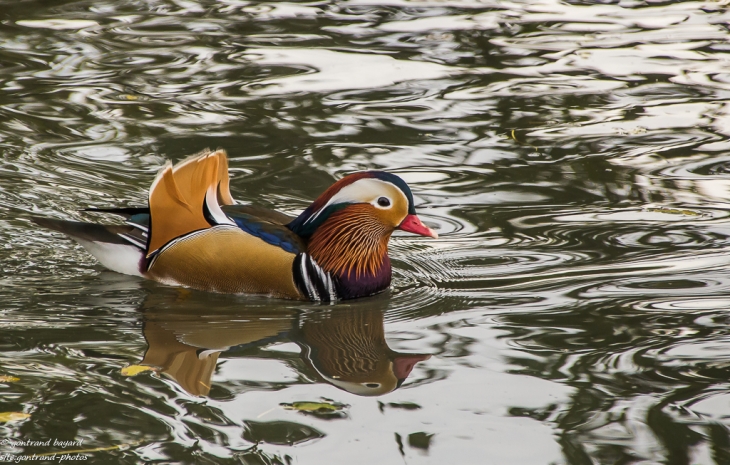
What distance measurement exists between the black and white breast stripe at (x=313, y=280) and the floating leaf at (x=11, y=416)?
217cm

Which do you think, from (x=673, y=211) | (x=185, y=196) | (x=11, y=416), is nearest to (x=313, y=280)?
(x=185, y=196)

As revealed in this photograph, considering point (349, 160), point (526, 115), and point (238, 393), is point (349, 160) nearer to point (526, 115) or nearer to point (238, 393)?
point (526, 115)

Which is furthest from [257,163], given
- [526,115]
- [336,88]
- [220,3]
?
[220,3]

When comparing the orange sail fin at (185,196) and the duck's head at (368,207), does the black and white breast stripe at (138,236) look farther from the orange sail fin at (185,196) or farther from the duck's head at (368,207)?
the duck's head at (368,207)

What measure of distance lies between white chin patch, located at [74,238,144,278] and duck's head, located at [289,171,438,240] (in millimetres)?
1058

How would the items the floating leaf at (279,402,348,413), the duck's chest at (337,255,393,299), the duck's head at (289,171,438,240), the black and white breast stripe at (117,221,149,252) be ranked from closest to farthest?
the floating leaf at (279,402,348,413) → the duck's head at (289,171,438,240) → the duck's chest at (337,255,393,299) → the black and white breast stripe at (117,221,149,252)

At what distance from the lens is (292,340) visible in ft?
18.2

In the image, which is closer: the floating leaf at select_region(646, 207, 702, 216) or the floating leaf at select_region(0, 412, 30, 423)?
the floating leaf at select_region(0, 412, 30, 423)

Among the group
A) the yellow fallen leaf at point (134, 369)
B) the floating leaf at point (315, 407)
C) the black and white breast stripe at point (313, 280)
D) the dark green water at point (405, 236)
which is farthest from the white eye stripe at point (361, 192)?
the floating leaf at point (315, 407)

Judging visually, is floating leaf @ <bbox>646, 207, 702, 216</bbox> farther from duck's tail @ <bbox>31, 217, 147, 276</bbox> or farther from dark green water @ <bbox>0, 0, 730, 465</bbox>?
duck's tail @ <bbox>31, 217, 147, 276</bbox>

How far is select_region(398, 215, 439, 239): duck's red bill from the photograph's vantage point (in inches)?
246

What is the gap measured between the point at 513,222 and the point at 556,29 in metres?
5.76

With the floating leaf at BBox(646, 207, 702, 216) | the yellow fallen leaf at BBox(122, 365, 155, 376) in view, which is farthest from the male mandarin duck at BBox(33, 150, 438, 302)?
the floating leaf at BBox(646, 207, 702, 216)

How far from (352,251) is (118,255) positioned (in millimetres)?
1559
